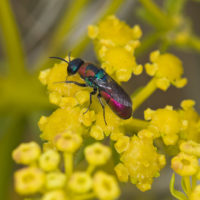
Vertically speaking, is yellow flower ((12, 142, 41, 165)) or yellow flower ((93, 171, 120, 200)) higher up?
yellow flower ((12, 142, 41, 165))

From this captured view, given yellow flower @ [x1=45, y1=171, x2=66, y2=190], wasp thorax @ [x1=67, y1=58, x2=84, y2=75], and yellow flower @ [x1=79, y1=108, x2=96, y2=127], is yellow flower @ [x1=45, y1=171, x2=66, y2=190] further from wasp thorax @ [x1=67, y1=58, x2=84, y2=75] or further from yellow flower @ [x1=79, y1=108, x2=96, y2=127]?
wasp thorax @ [x1=67, y1=58, x2=84, y2=75]

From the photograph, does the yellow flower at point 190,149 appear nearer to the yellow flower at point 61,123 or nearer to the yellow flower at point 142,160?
the yellow flower at point 142,160

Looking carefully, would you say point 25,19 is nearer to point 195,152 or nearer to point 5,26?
point 5,26

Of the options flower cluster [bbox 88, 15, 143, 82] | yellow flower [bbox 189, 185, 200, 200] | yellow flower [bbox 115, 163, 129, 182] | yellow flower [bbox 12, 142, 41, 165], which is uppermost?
flower cluster [bbox 88, 15, 143, 82]

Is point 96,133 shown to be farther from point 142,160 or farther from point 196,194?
point 196,194

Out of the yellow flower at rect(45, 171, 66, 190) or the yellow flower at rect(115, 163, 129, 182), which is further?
the yellow flower at rect(115, 163, 129, 182)

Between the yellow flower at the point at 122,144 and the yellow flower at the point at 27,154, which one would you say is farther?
the yellow flower at the point at 122,144

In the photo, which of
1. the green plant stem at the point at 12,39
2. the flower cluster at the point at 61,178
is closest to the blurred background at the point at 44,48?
the green plant stem at the point at 12,39

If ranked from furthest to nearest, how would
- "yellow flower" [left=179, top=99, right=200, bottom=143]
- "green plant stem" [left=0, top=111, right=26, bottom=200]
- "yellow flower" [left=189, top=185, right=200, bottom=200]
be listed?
"green plant stem" [left=0, top=111, right=26, bottom=200]
"yellow flower" [left=179, top=99, right=200, bottom=143]
"yellow flower" [left=189, top=185, right=200, bottom=200]

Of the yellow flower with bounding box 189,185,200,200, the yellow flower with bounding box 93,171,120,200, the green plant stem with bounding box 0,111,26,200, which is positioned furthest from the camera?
the green plant stem with bounding box 0,111,26,200

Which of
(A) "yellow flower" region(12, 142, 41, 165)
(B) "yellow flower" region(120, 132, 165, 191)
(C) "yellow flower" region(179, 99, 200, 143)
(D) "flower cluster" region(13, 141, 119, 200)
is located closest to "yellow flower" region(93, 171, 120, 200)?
(D) "flower cluster" region(13, 141, 119, 200)
